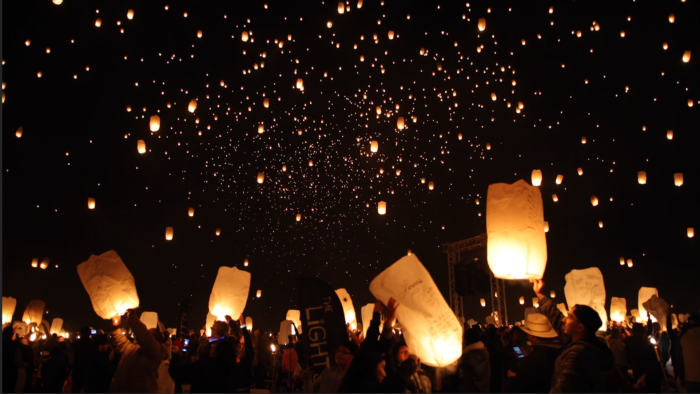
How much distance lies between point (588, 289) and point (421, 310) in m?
5.20

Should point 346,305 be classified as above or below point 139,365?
above

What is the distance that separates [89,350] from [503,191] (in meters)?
4.38

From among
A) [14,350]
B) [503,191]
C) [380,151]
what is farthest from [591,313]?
[380,151]

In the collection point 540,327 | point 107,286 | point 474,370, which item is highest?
point 107,286

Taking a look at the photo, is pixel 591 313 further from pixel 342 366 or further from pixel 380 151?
pixel 380 151

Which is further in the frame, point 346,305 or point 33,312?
point 33,312

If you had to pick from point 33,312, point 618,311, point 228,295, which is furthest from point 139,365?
point 618,311

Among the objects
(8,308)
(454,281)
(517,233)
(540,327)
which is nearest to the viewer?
(540,327)

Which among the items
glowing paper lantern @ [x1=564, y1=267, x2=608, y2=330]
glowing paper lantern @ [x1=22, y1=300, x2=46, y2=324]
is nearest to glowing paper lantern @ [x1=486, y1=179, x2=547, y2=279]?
glowing paper lantern @ [x1=564, y1=267, x2=608, y2=330]

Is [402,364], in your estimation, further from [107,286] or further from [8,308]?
[8,308]

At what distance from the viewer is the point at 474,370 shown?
4184 mm

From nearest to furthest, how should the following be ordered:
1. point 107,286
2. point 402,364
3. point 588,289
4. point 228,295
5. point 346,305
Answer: point 402,364 < point 107,286 < point 588,289 < point 228,295 < point 346,305

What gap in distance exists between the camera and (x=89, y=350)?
4.85m

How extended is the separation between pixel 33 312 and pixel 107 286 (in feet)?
37.5
